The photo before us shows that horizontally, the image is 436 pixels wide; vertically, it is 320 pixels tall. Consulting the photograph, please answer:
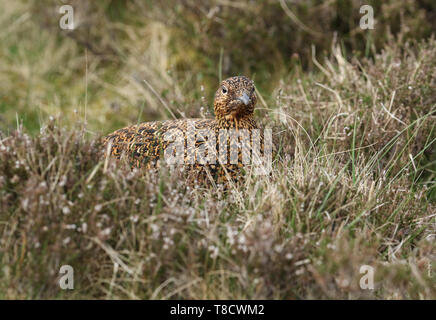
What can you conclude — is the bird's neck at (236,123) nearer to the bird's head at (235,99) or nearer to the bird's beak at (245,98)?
the bird's head at (235,99)

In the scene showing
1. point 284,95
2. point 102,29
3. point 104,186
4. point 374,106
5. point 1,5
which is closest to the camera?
point 104,186

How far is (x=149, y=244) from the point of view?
2.67 m

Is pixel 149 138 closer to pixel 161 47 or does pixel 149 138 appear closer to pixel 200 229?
pixel 200 229

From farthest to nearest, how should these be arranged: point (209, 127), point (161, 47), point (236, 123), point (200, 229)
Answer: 1. point (161, 47)
2. point (209, 127)
3. point (236, 123)
4. point (200, 229)

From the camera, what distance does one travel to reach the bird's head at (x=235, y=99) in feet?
10.8

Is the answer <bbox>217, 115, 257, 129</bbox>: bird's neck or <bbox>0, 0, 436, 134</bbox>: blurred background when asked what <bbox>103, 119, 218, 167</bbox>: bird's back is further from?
<bbox>0, 0, 436, 134</bbox>: blurred background

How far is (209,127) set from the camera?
350 cm

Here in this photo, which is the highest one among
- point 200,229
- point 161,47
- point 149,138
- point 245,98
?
point 161,47

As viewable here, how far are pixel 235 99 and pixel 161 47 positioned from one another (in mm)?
3210

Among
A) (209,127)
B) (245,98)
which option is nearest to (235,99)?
(245,98)

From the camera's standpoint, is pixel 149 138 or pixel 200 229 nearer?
pixel 200 229

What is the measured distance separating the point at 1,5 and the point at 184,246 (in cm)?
569
